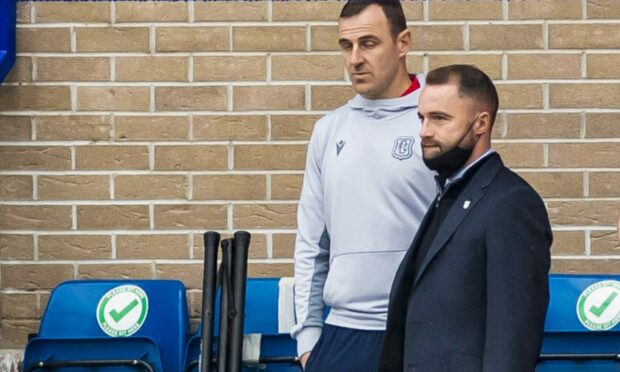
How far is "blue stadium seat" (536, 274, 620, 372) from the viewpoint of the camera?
4961mm

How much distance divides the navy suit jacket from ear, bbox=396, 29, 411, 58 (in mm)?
752

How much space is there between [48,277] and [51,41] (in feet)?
3.41

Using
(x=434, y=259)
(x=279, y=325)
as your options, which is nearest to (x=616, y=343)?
(x=279, y=325)

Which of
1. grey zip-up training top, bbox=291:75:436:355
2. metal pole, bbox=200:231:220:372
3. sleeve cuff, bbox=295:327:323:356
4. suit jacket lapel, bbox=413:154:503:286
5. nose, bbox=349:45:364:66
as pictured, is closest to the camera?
suit jacket lapel, bbox=413:154:503:286

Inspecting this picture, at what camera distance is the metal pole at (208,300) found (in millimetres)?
4812

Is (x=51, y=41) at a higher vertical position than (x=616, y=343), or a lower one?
higher

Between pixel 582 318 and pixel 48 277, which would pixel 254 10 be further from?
pixel 582 318

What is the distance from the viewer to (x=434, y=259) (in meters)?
3.56

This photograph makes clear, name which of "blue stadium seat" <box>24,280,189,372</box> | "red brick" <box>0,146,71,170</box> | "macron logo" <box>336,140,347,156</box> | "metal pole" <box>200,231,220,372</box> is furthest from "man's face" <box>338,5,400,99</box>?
"red brick" <box>0,146,71,170</box>

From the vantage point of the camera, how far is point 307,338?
4359 millimetres

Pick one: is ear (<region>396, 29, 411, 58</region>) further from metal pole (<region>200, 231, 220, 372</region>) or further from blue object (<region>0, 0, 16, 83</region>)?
blue object (<region>0, 0, 16, 83</region>)

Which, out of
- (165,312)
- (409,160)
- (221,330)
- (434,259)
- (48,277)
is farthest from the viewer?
(48,277)

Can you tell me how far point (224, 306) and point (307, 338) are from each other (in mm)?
605

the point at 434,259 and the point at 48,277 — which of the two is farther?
the point at 48,277
